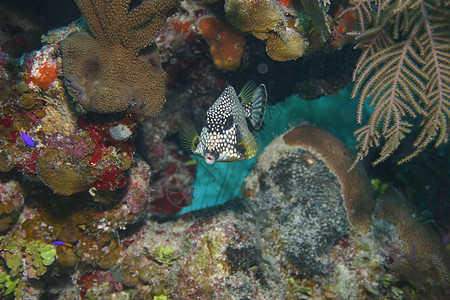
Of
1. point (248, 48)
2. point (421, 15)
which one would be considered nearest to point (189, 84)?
point (248, 48)

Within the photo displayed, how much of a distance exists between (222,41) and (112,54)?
2146mm

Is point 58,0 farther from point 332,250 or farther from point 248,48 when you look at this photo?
point 332,250

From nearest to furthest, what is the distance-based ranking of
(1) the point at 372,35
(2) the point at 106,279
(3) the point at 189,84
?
(1) the point at 372,35 < (2) the point at 106,279 < (3) the point at 189,84

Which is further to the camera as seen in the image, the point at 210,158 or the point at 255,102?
the point at 255,102

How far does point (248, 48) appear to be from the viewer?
492 centimetres

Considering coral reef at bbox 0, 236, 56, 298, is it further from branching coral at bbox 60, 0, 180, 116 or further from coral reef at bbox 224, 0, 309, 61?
coral reef at bbox 224, 0, 309, 61

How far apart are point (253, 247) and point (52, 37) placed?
430 centimetres

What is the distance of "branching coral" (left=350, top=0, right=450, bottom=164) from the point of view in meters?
3.53

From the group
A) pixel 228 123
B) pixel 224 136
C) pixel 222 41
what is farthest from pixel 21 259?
pixel 222 41

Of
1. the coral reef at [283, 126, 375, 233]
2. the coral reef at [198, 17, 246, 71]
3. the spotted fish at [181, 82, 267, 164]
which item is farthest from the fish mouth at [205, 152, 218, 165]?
the coral reef at [283, 126, 375, 233]

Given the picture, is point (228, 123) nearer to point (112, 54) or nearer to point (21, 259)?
point (112, 54)

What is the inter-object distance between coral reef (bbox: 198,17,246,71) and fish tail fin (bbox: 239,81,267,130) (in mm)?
990

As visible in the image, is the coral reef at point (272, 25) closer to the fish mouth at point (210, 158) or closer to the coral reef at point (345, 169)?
the coral reef at point (345, 169)

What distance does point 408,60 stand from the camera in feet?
12.0
